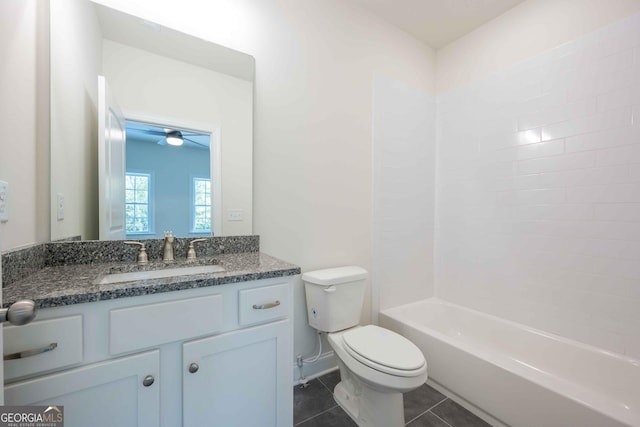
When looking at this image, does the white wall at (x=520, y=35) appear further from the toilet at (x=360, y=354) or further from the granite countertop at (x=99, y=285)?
the granite countertop at (x=99, y=285)

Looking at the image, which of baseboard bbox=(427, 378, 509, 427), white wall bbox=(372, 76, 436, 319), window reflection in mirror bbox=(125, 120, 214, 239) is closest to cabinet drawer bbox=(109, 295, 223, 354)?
window reflection in mirror bbox=(125, 120, 214, 239)

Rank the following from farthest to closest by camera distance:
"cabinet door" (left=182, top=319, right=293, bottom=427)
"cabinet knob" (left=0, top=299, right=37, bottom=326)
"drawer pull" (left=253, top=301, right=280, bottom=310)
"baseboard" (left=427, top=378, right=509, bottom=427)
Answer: "baseboard" (left=427, top=378, right=509, bottom=427) → "drawer pull" (left=253, top=301, right=280, bottom=310) → "cabinet door" (left=182, top=319, right=293, bottom=427) → "cabinet knob" (left=0, top=299, right=37, bottom=326)

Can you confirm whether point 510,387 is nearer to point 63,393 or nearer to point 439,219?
point 439,219

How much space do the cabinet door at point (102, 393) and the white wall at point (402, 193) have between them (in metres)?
1.55

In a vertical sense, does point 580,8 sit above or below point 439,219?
above

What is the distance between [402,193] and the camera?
88.3 inches

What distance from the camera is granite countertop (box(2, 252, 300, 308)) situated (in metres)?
0.77

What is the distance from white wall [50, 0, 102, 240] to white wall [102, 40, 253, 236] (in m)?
0.08

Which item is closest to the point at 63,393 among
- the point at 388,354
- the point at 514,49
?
the point at 388,354

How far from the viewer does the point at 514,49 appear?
1954 millimetres

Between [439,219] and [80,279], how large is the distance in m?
2.43

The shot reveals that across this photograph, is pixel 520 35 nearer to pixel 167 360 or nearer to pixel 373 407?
pixel 373 407

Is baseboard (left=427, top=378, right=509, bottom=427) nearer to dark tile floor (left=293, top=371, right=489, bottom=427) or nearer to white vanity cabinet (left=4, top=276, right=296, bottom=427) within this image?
dark tile floor (left=293, top=371, right=489, bottom=427)

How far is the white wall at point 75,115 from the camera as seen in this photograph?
114cm
